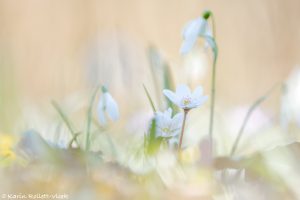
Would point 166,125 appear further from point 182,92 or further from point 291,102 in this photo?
point 291,102

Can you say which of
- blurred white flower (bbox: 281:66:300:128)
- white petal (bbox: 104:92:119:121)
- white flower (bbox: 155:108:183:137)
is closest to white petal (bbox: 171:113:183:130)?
white flower (bbox: 155:108:183:137)

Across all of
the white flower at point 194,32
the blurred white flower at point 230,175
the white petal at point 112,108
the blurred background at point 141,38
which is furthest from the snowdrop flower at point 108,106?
the blurred background at point 141,38

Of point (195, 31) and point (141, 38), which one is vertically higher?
point (195, 31)

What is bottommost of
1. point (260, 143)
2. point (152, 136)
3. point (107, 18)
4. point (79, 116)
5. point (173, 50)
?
point (173, 50)

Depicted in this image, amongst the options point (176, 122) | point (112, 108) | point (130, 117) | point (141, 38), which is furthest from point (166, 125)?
point (141, 38)

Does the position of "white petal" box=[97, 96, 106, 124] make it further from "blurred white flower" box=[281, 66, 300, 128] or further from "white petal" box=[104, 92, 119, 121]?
"blurred white flower" box=[281, 66, 300, 128]

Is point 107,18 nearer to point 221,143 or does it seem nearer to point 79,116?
point 79,116

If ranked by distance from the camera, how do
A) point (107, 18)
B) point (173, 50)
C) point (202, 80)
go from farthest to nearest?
point (173, 50) → point (107, 18) → point (202, 80)

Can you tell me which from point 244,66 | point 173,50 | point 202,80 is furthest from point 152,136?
point 173,50
